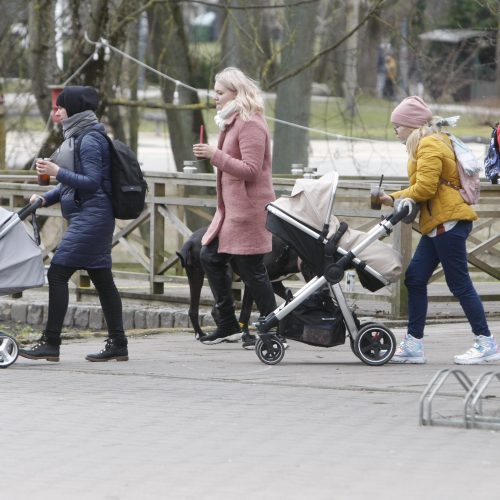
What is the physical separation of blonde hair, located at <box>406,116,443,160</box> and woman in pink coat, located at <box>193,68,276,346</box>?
3.18 feet

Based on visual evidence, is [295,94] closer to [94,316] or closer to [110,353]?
[94,316]

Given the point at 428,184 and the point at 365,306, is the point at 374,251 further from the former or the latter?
the point at 365,306

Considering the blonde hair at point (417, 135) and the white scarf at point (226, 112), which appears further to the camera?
the white scarf at point (226, 112)

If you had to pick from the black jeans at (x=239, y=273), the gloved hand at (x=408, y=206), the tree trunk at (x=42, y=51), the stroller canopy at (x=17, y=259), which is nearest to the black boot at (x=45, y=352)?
the stroller canopy at (x=17, y=259)

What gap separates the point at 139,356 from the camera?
32.5 ft

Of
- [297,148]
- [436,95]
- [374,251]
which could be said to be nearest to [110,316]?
[374,251]

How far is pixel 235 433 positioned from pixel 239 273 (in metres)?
2.86

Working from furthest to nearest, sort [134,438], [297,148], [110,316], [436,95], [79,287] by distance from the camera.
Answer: [436,95] < [297,148] < [79,287] < [110,316] < [134,438]

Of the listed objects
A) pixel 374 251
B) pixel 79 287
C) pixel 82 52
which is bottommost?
pixel 79 287

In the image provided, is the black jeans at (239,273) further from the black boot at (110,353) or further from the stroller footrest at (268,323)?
the black boot at (110,353)

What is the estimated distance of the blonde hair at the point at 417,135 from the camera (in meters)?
8.87

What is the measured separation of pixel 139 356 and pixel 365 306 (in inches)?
105

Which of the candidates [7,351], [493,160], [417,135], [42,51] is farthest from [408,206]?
[42,51]

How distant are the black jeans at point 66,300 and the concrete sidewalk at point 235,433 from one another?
0.21 m
